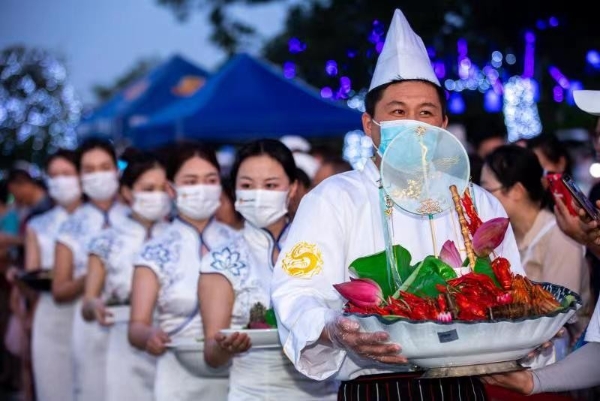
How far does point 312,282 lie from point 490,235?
621 millimetres

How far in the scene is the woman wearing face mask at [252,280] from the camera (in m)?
4.98

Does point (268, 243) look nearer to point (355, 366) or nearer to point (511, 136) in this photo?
point (355, 366)

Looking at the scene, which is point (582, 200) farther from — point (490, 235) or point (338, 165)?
point (338, 165)

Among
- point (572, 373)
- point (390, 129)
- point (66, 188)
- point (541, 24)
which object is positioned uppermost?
point (541, 24)

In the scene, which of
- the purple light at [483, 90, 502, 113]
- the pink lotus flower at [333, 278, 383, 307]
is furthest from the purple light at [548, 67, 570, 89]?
the pink lotus flower at [333, 278, 383, 307]

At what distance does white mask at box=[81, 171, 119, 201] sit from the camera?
8344 millimetres

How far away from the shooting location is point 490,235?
3.49 meters

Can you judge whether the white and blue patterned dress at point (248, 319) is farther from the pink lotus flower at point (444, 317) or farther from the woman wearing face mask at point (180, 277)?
the pink lotus flower at point (444, 317)

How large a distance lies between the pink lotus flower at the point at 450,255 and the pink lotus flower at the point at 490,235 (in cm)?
7

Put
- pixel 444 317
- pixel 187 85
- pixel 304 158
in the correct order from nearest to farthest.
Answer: pixel 444 317 < pixel 304 158 < pixel 187 85

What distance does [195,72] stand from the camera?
17.2 meters

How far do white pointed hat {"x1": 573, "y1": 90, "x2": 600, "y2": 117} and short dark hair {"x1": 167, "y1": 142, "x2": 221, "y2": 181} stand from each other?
9.81ft

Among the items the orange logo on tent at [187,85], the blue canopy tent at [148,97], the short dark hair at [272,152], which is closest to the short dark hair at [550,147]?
the short dark hair at [272,152]

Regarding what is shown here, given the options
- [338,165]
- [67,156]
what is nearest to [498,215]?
[338,165]
